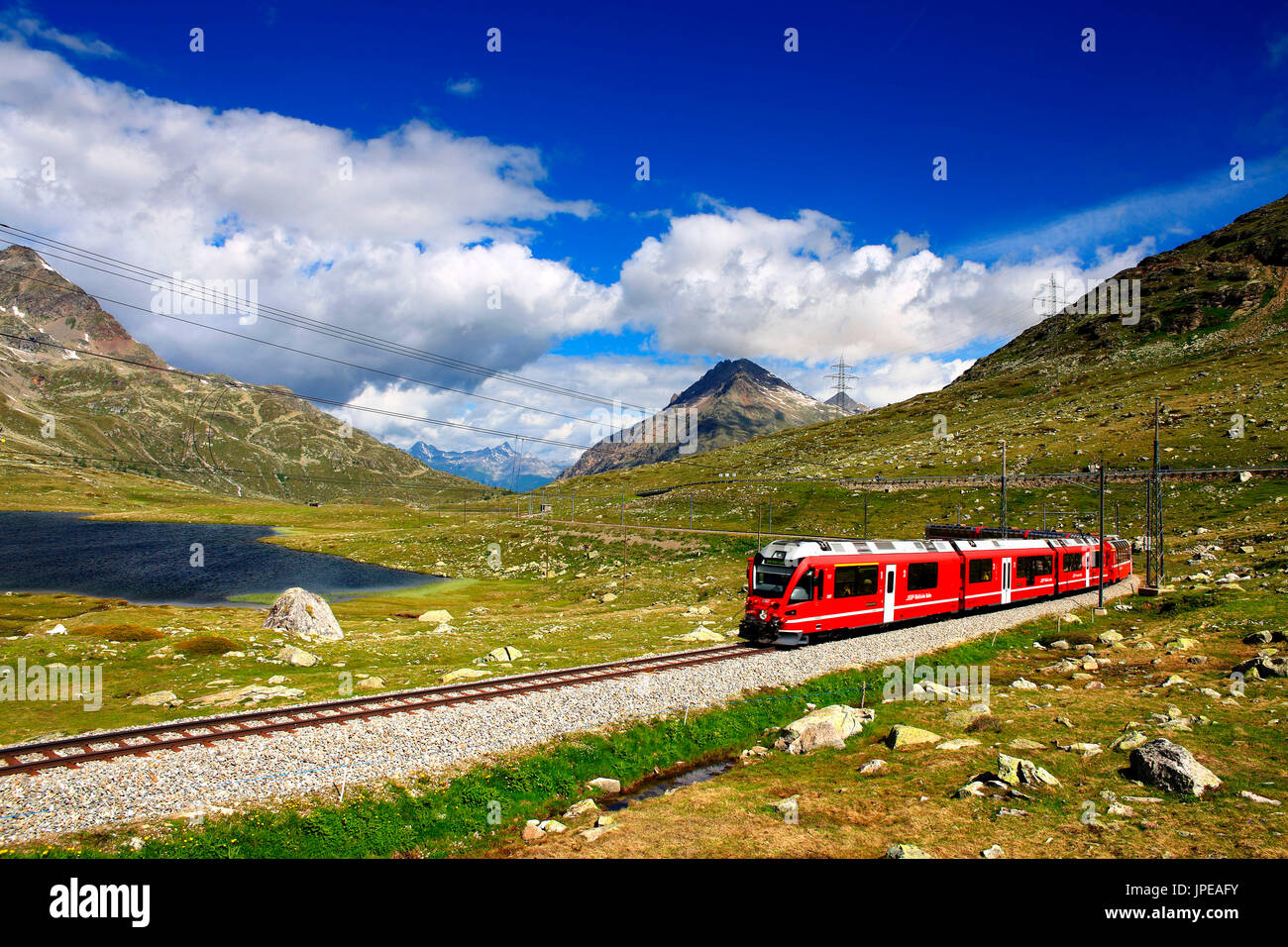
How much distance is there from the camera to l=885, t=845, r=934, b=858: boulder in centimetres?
1296

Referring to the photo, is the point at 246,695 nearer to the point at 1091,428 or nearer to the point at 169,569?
the point at 169,569

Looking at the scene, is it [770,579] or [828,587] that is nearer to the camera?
[770,579]

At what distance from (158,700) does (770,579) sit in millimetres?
27462

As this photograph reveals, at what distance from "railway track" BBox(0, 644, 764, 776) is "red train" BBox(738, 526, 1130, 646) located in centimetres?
554

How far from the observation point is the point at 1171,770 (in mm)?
15508

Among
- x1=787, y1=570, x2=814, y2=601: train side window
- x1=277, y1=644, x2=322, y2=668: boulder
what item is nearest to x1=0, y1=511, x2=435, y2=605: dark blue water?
x1=277, y1=644, x2=322, y2=668: boulder

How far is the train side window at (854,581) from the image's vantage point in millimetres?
34750

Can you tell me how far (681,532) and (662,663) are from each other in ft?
216

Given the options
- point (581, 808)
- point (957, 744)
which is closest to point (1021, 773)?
Answer: point (957, 744)

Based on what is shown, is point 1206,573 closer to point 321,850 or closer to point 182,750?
point 321,850
